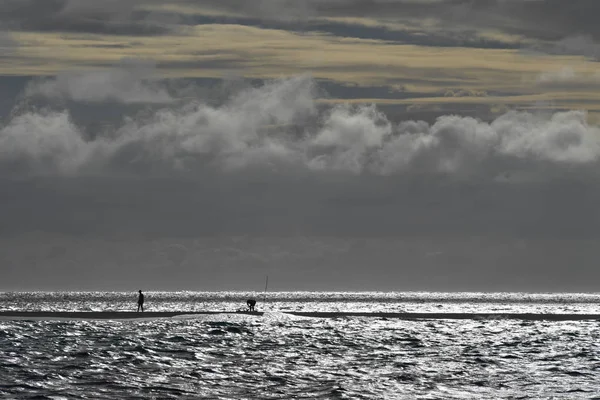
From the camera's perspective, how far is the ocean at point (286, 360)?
4181 cm

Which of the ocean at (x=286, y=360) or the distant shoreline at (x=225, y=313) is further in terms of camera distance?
the distant shoreline at (x=225, y=313)

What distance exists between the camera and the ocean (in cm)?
4181

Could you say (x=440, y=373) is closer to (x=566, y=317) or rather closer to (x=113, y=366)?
(x=113, y=366)

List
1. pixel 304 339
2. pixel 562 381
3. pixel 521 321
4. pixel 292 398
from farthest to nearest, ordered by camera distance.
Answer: pixel 521 321
pixel 304 339
pixel 562 381
pixel 292 398

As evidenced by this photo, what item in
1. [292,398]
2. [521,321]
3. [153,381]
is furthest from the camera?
[521,321]

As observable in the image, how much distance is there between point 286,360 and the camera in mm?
55500

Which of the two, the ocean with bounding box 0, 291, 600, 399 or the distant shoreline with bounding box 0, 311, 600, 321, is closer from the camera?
the ocean with bounding box 0, 291, 600, 399

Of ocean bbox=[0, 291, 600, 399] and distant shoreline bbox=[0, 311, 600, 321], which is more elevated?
distant shoreline bbox=[0, 311, 600, 321]

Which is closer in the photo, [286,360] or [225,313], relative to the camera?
[286,360]

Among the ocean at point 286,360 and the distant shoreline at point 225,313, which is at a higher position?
the distant shoreline at point 225,313

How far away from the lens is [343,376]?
157 ft

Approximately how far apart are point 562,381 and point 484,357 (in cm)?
1250

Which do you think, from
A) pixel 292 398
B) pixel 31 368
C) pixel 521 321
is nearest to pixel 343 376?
pixel 292 398

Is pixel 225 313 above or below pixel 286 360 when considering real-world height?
above
